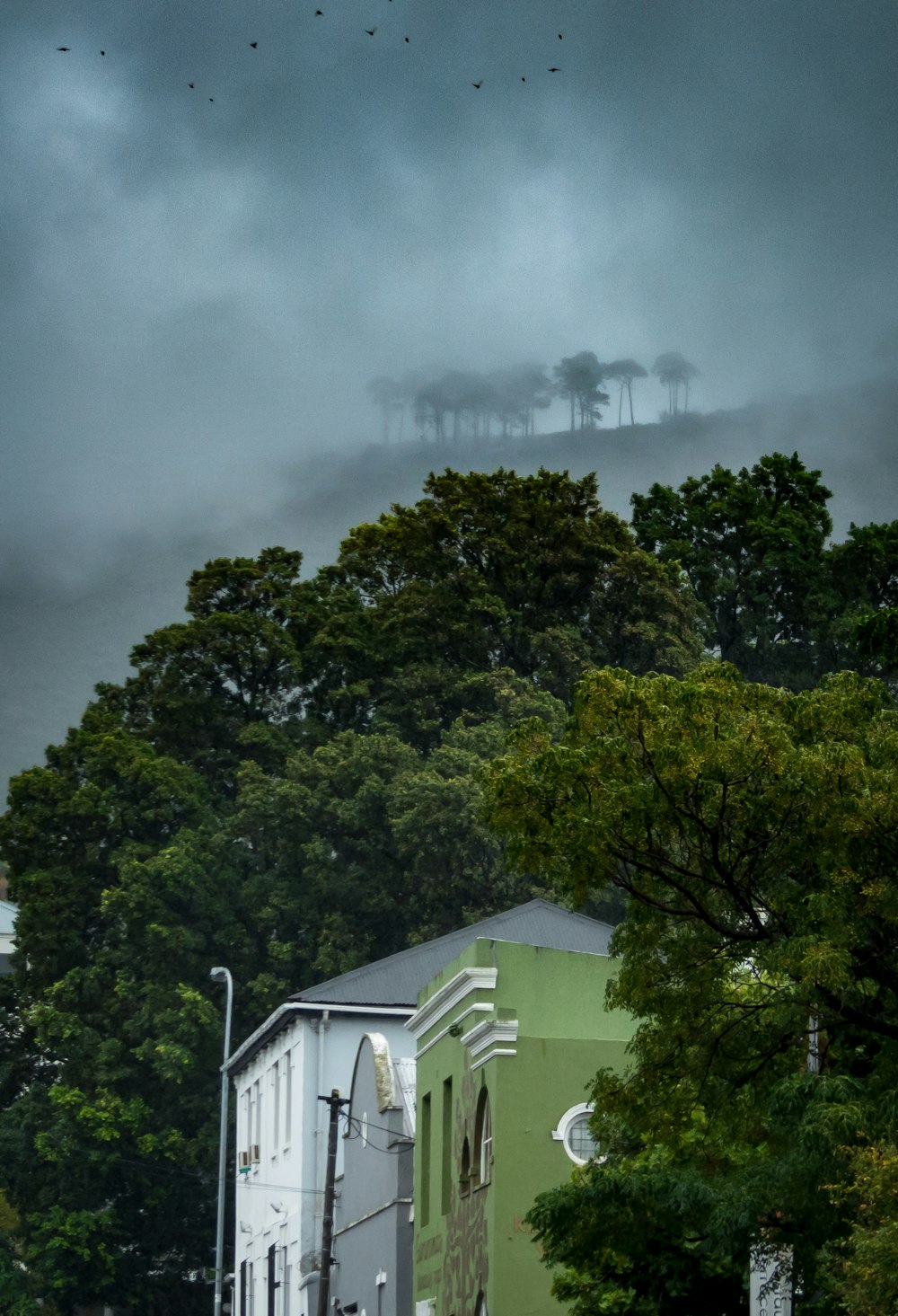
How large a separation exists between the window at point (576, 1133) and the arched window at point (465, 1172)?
6.20 ft

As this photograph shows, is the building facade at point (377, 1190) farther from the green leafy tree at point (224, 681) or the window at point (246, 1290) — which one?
the green leafy tree at point (224, 681)

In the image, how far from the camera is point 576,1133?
22812mm

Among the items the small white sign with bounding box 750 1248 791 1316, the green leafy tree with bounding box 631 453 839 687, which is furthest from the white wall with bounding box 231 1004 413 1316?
the green leafy tree with bounding box 631 453 839 687

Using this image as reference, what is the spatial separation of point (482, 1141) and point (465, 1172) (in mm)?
888

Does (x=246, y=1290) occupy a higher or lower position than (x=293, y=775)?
lower

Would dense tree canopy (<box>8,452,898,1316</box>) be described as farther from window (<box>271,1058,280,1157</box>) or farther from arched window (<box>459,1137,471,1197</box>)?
arched window (<box>459,1137,471,1197</box>)

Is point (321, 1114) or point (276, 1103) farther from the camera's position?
point (276, 1103)

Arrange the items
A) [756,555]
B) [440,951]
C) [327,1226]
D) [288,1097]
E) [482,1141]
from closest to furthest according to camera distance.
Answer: [482,1141] < [327,1226] < [440,951] < [288,1097] < [756,555]

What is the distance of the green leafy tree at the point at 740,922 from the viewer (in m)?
13.8

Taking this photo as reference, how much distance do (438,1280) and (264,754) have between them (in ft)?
118

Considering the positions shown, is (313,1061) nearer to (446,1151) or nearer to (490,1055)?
(446,1151)

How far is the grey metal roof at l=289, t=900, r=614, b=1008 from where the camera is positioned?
38.3m

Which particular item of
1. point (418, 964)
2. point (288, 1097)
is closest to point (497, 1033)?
point (418, 964)

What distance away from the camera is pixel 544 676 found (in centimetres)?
5797
